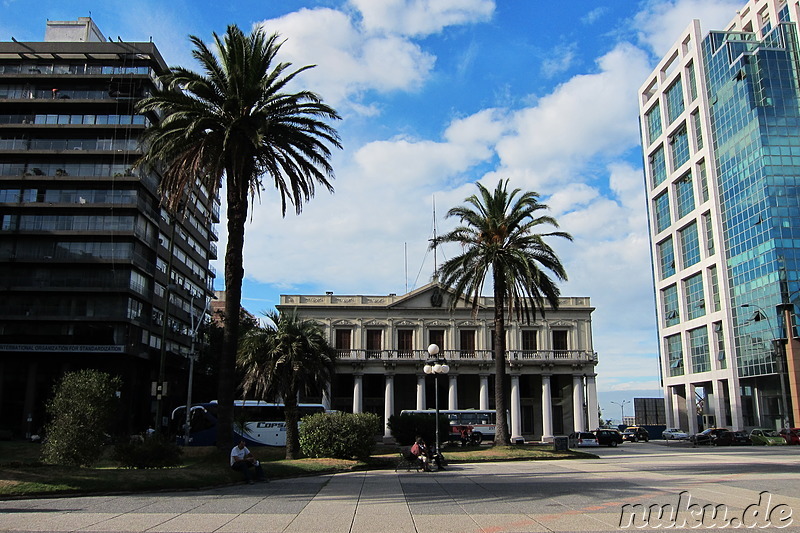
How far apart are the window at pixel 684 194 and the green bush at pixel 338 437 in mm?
56147

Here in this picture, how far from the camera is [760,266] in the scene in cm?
5747

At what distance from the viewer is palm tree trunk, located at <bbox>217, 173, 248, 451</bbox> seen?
843 inches

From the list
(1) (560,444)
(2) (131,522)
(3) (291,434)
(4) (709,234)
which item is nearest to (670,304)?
(4) (709,234)

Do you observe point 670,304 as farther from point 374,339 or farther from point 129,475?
point 129,475

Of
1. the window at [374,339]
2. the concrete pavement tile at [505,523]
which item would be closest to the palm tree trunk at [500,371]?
the concrete pavement tile at [505,523]

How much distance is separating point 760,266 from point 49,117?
6425cm

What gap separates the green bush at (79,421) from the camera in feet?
65.1

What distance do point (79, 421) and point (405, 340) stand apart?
4652cm

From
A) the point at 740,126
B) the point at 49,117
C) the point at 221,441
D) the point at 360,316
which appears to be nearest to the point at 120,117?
the point at 49,117

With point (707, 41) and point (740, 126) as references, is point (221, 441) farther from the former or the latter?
point (707, 41)

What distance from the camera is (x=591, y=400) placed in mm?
62844

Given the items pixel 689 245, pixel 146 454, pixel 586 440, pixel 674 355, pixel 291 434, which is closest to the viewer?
pixel 146 454

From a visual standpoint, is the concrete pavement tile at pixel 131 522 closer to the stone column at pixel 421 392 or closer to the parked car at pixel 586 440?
the parked car at pixel 586 440

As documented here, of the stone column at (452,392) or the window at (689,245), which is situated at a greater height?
the window at (689,245)
